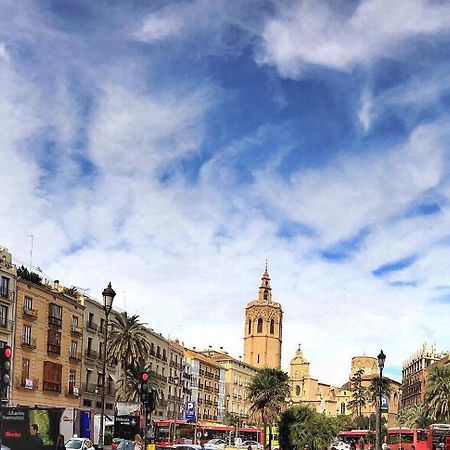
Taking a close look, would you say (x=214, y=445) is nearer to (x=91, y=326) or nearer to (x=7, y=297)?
(x=91, y=326)

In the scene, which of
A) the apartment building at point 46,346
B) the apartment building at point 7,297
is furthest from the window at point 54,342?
the apartment building at point 7,297

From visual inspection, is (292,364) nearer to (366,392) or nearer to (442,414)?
(366,392)

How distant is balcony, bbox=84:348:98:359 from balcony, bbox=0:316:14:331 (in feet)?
48.0

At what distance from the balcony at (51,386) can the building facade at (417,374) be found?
10479 cm

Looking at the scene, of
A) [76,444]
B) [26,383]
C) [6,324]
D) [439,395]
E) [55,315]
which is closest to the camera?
[76,444]

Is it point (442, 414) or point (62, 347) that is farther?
point (442, 414)

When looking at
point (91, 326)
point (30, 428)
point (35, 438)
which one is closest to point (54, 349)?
point (91, 326)

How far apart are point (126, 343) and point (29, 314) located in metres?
12.2

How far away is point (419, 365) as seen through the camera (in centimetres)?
16288

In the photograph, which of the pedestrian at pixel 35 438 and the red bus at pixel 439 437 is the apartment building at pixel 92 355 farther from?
the pedestrian at pixel 35 438

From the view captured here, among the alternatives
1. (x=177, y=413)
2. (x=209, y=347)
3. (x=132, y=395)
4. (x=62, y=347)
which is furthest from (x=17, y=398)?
(x=209, y=347)

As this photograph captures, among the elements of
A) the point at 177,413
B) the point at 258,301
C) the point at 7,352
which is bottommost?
the point at 177,413

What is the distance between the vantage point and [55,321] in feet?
196

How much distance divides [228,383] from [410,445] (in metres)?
67.0
